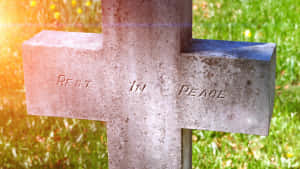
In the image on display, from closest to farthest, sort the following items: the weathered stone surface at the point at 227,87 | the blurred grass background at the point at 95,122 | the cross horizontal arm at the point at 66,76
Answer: the weathered stone surface at the point at 227,87, the cross horizontal arm at the point at 66,76, the blurred grass background at the point at 95,122

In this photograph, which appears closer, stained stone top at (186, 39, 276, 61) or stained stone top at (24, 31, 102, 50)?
stained stone top at (186, 39, 276, 61)

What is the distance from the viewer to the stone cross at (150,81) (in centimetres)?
234

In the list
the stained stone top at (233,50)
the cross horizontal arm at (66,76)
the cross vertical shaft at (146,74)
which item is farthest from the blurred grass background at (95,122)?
the stained stone top at (233,50)

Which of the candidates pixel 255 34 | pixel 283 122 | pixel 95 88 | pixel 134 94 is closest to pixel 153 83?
pixel 134 94

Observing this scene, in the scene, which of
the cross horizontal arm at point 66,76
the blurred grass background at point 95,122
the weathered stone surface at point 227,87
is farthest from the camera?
the blurred grass background at point 95,122

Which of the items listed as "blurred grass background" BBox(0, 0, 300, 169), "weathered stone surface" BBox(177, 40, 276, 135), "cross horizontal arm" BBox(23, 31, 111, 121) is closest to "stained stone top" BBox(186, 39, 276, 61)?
"weathered stone surface" BBox(177, 40, 276, 135)

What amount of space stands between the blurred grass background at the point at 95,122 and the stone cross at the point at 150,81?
3.50 feet

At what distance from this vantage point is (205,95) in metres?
2.43

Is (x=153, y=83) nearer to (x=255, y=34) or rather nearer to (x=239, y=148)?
(x=239, y=148)

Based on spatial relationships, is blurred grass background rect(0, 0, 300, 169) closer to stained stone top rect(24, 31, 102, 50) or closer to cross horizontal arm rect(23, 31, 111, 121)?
stained stone top rect(24, 31, 102, 50)

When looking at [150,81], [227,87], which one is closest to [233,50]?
[227,87]

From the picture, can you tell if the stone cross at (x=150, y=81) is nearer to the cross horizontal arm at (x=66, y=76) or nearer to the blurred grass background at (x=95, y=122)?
the cross horizontal arm at (x=66, y=76)

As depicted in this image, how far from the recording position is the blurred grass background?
416cm

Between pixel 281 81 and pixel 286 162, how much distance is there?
4.28 ft
